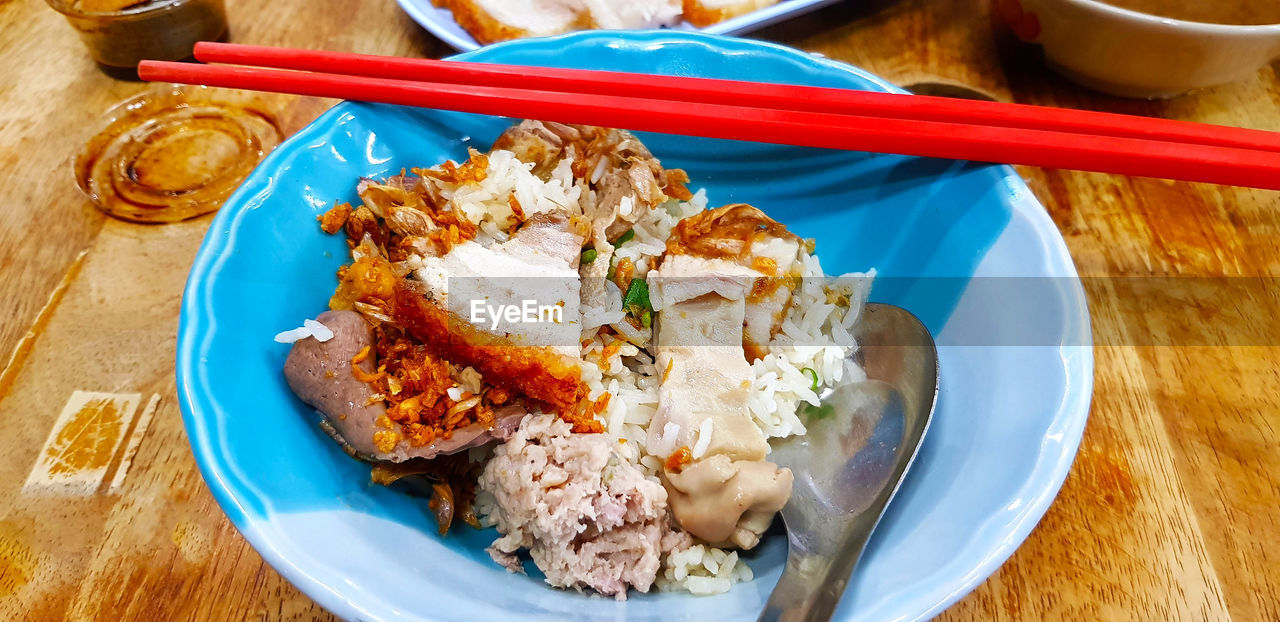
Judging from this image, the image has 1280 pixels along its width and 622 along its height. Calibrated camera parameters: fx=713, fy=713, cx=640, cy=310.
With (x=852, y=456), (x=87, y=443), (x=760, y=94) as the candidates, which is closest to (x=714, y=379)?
(x=852, y=456)

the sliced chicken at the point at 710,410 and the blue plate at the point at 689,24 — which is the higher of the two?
the blue plate at the point at 689,24

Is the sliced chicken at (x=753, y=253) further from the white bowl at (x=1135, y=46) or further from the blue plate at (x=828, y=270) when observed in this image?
the white bowl at (x=1135, y=46)

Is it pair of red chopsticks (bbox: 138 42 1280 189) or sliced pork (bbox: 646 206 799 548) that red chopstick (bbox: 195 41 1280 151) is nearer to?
pair of red chopsticks (bbox: 138 42 1280 189)

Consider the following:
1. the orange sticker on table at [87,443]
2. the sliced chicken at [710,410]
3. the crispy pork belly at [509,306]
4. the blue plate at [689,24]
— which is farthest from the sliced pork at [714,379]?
the orange sticker on table at [87,443]

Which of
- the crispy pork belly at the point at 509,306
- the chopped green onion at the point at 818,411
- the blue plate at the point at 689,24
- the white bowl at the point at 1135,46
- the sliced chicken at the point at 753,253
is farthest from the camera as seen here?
the blue plate at the point at 689,24

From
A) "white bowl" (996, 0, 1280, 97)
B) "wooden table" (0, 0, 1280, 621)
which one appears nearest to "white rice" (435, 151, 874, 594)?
"wooden table" (0, 0, 1280, 621)

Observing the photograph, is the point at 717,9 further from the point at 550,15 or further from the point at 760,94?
the point at 760,94
